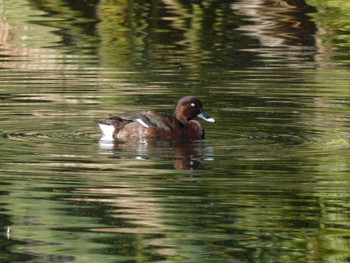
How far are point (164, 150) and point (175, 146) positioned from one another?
329mm

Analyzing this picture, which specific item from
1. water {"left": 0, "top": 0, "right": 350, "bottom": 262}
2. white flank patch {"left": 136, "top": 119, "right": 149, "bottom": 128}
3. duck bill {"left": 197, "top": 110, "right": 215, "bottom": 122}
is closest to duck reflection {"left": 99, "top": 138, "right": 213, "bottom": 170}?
water {"left": 0, "top": 0, "right": 350, "bottom": 262}

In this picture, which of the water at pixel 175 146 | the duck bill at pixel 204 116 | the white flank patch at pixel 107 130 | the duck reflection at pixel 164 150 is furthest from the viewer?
the duck bill at pixel 204 116

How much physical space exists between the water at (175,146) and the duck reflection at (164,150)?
0.08 ft

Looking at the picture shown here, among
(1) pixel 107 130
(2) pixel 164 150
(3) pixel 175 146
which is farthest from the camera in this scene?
(1) pixel 107 130

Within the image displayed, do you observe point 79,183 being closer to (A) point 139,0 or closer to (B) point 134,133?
(B) point 134,133

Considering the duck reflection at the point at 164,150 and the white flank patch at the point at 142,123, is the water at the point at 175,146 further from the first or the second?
the white flank patch at the point at 142,123

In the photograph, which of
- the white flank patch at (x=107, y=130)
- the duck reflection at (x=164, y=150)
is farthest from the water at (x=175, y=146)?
the white flank patch at (x=107, y=130)

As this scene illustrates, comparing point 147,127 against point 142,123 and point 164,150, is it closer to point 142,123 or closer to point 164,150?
point 142,123

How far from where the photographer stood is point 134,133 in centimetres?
1345

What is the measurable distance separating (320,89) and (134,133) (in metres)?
4.02

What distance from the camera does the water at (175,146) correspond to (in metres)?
9.00

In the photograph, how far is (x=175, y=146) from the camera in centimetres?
1309

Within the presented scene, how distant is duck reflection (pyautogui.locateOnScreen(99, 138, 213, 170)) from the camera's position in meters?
12.1

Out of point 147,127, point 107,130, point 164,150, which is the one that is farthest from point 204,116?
point 164,150
